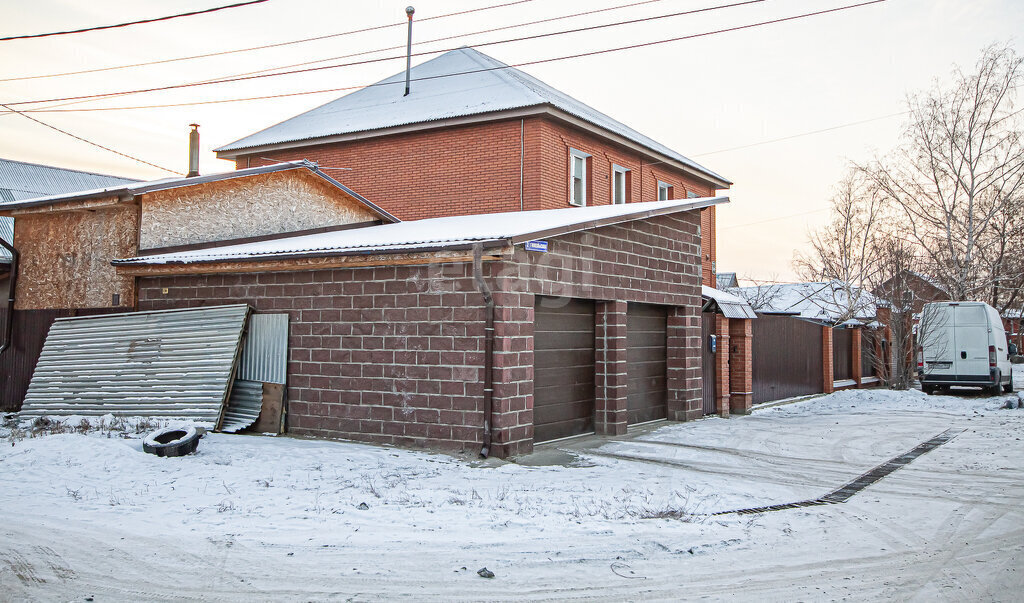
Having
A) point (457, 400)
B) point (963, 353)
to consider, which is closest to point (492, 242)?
point (457, 400)

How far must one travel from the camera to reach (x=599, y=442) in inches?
481

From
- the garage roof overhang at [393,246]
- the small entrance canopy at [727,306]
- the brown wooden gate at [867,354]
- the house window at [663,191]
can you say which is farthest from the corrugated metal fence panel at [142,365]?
the brown wooden gate at [867,354]

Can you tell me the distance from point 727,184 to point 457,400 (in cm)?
1972

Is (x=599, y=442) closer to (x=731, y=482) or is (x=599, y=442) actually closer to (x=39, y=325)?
(x=731, y=482)

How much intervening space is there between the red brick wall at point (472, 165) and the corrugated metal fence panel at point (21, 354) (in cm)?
844

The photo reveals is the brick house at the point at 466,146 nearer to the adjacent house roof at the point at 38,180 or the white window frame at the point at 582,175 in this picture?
the white window frame at the point at 582,175

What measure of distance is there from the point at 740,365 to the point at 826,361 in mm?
7164

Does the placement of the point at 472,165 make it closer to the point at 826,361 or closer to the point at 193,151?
the point at 193,151

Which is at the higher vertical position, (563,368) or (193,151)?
(193,151)

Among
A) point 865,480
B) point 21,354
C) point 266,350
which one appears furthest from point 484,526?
point 21,354

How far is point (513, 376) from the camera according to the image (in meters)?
10.4

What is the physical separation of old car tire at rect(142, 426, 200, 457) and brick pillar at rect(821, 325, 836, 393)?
18737 mm

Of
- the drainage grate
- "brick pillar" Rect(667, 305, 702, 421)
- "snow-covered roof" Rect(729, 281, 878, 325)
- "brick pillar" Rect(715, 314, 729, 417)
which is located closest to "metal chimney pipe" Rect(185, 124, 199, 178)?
"brick pillar" Rect(667, 305, 702, 421)

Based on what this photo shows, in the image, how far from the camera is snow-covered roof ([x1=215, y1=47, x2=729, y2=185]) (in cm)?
1927
